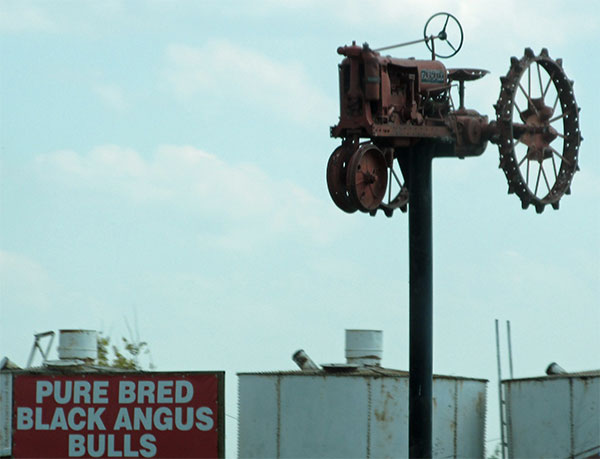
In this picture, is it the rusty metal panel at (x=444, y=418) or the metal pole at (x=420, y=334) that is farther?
the rusty metal panel at (x=444, y=418)

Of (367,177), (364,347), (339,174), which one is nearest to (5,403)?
(364,347)

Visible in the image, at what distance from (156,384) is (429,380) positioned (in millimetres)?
6740

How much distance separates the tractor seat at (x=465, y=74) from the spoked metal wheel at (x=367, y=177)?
101 inches

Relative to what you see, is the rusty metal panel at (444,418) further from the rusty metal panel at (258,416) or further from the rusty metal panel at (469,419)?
the rusty metal panel at (258,416)

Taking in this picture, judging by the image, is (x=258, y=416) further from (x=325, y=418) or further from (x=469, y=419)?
(x=469, y=419)

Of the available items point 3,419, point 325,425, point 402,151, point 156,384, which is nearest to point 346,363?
point 325,425

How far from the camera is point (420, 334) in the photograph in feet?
79.2

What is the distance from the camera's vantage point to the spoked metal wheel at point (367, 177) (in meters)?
23.7

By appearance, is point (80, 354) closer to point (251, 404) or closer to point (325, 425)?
point (251, 404)

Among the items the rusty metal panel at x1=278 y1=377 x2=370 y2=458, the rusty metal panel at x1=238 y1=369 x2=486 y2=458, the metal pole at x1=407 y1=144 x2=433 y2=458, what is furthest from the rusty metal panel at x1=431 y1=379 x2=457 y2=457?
the metal pole at x1=407 y1=144 x2=433 y2=458

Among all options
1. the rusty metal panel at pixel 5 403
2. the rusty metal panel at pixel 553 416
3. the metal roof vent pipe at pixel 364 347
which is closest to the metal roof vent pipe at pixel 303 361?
the metal roof vent pipe at pixel 364 347

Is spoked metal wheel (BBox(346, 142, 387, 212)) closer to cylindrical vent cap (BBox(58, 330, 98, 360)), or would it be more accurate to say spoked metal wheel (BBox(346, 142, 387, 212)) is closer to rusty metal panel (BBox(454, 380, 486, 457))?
rusty metal panel (BBox(454, 380, 486, 457))

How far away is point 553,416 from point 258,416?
21.7 ft

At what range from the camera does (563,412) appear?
28.3 metres
